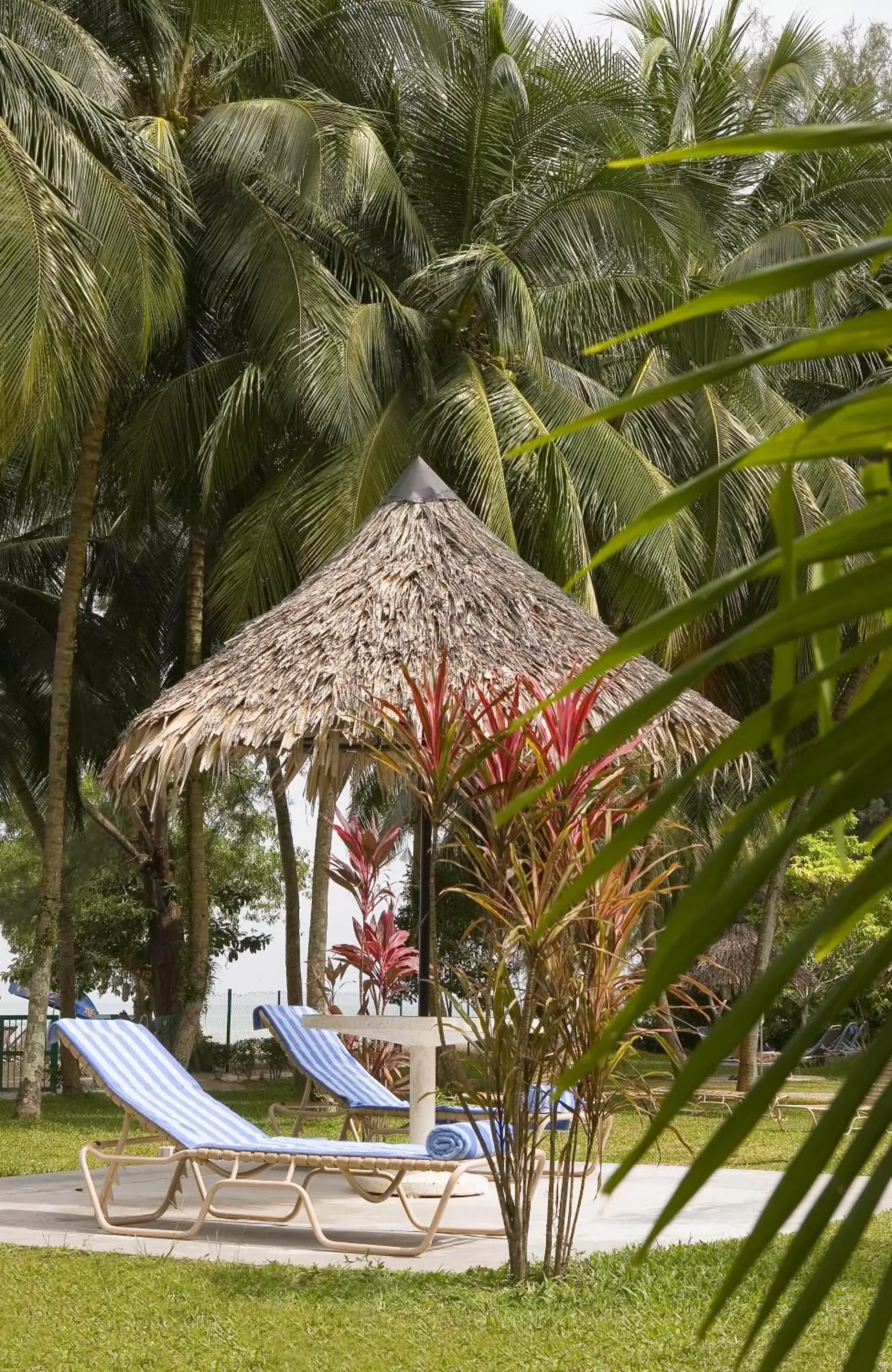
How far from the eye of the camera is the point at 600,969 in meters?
5.19

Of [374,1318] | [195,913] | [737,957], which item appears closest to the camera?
[374,1318]

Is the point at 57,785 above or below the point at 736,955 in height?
above

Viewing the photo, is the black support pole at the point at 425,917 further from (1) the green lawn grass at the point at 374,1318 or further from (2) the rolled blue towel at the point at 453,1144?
(1) the green lawn grass at the point at 374,1318

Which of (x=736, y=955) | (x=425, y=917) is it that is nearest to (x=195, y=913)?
(x=425, y=917)

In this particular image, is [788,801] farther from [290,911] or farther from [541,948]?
[290,911]

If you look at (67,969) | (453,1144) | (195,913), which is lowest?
(453,1144)

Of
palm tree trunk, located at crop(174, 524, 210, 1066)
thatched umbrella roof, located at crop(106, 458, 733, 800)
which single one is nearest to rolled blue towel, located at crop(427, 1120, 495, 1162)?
thatched umbrella roof, located at crop(106, 458, 733, 800)

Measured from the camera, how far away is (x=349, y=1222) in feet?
24.3

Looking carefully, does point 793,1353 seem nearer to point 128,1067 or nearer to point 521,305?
point 128,1067

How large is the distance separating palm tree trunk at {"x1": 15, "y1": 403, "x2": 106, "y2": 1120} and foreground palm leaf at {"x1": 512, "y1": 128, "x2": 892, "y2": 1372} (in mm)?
13460

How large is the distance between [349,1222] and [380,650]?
312 centimetres

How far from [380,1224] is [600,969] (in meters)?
2.75

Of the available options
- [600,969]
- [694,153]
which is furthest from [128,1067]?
[694,153]

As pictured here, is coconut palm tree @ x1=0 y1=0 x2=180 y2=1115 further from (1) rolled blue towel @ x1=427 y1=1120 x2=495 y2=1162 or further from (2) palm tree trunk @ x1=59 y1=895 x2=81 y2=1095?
(1) rolled blue towel @ x1=427 y1=1120 x2=495 y2=1162
